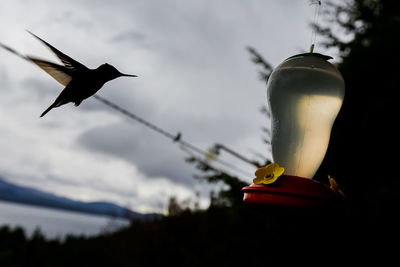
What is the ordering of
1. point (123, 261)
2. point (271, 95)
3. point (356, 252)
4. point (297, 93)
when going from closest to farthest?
point (297, 93), point (271, 95), point (356, 252), point (123, 261)

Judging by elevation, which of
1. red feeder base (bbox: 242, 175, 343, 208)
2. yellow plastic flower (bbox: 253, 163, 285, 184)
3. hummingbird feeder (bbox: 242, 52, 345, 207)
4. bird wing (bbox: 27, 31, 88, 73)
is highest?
hummingbird feeder (bbox: 242, 52, 345, 207)

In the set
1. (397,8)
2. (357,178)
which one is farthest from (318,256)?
(397,8)

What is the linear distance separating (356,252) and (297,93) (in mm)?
2599

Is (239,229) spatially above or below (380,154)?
below

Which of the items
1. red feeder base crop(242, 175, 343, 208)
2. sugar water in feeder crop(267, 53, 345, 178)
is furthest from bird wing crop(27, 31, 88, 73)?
sugar water in feeder crop(267, 53, 345, 178)

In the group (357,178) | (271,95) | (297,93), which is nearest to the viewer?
(297,93)

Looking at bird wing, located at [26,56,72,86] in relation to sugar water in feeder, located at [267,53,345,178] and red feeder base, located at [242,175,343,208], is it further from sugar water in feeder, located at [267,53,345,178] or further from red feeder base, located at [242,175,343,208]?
sugar water in feeder, located at [267,53,345,178]

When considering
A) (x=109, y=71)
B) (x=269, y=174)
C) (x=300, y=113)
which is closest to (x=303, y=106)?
(x=300, y=113)

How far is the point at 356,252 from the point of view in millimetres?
3506

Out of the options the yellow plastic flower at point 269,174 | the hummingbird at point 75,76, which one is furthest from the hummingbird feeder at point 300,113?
the hummingbird at point 75,76

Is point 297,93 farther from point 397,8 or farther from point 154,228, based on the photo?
point 154,228

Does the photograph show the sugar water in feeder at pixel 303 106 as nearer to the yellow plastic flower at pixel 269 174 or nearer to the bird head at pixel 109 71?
the yellow plastic flower at pixel 269 174

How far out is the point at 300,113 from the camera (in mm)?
1760

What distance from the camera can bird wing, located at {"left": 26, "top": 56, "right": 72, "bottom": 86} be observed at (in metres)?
0.83
